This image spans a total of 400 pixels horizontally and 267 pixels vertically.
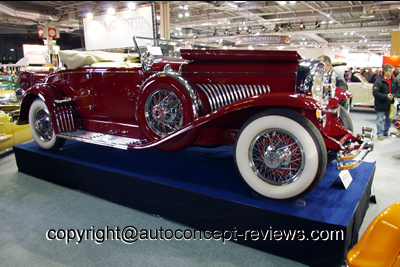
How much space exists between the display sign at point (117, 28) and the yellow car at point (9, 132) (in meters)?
4.04

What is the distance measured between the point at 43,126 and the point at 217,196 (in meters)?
2.67

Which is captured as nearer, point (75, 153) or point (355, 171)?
point (355, 171)

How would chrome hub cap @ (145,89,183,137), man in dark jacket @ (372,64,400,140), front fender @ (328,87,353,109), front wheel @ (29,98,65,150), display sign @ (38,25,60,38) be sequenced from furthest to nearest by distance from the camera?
display sign @ (38,25,60,38) → man in dark jacket @ (372,64,400,140) → front wheel @ (29,98,65,150) → front fender @ (328,87,353,109) → chrome hub cap @ (145,89,183,137)

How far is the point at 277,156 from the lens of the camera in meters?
2.00

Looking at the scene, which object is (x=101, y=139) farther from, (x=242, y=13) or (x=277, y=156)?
(x=242, y=13)

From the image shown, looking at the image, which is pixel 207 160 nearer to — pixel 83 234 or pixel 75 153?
pixel 83 234

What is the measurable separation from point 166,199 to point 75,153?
1631 mm

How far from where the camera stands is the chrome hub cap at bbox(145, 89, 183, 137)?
258 centimetres

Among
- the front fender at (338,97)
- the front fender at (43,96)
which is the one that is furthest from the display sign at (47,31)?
the front fender at (338,97)

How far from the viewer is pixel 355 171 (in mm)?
2725

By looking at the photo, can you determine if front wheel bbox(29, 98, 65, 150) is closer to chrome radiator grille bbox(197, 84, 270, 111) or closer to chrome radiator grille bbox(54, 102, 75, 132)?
chrome radiator grille bbox(54, 102, 75, 132)

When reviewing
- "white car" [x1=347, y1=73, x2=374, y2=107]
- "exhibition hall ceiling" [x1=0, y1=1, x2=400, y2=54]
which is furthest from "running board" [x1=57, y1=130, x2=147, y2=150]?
"white car" [x1=347, y1=73, x2=374, y2=107]

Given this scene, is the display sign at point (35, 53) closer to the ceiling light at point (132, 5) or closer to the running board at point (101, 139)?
the ceiling light at point (132, 5)

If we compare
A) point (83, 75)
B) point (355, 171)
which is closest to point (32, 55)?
point (83, 75)
